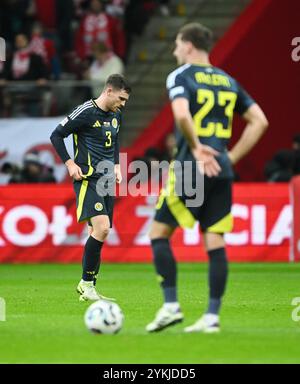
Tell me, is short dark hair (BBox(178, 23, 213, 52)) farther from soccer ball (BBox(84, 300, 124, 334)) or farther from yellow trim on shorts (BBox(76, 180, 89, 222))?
yellow trim on shorts (BBox(76, 180, 89, 222))

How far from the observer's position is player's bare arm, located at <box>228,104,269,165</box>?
8828mm

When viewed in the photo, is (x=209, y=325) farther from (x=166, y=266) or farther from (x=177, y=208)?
(x=177, y=208)

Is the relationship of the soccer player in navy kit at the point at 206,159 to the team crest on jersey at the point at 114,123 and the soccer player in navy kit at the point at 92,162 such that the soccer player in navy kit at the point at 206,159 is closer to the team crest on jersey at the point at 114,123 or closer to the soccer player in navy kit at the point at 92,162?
→ the soccer player in navy kit at the point at 92,162

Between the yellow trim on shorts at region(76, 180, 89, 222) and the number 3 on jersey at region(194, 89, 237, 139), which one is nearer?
the number 3 on jersey at region(194, 89, 237, 139)

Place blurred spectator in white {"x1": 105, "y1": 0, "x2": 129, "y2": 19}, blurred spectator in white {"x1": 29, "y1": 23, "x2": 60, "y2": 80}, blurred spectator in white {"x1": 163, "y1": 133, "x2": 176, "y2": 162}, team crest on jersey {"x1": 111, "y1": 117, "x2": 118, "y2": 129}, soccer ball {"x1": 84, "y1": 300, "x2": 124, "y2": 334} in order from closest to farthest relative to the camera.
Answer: soccer ball {"x1": 84, "y1": 300, "x2": 124, "y2": 334}, team crest on jersey {"x1": 111, "y1": 117, "x2": 118, "y2": 129}, blurred spectator in white {"x1": 163, "y1": 133, "x2": 176, "y2": 162}, blurred spectator in white {"x1": 29, "y1": 23, "x2": 60, "y2": 80}, blurred spectator in white {"x1": 105, "y1": 0, "x2": 129, "y2": 19}

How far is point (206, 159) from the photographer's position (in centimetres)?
867

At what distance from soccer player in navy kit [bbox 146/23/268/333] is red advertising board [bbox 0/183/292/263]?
9459mm

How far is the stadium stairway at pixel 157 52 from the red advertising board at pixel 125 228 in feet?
10.7

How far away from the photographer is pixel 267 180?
20.3 m

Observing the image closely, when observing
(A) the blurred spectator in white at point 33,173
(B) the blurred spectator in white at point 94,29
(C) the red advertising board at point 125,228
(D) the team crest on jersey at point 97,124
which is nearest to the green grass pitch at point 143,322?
(D) the team crest on jersey at point 97,124

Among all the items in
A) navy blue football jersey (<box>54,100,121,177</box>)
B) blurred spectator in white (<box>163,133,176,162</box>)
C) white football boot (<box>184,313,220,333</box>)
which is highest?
blurred spectator in white (<box>163,133,176,162</box>)

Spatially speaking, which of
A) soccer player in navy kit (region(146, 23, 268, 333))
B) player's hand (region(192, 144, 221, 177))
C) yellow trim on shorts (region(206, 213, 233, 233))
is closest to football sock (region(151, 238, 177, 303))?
soccer player in navy kit (region(146, 23, 268, 333))

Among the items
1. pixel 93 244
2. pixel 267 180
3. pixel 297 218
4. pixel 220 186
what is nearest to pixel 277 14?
pixel 267 180

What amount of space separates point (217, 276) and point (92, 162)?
3889 millimetres
